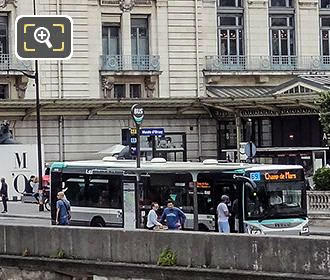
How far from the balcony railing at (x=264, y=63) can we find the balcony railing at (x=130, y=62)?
3.33 metres

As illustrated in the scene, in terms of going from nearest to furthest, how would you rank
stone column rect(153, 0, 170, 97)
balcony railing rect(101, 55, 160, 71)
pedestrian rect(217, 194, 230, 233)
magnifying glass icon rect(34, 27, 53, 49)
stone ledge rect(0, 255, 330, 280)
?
magnifying glass icon rect(34, 27, 53, 49)
stone ledge rect(0, 255, 330, 280)
pedestrian rect(217, 194, 230, 233)
balcony railing rect(101, 55, 160, 71)
stone column rect(153, 0, 170, 97)

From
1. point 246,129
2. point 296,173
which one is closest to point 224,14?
point 246,129

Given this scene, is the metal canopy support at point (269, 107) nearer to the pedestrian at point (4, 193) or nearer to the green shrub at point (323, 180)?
the pedestrian at point (4, 193)

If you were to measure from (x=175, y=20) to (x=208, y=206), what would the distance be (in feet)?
97.5

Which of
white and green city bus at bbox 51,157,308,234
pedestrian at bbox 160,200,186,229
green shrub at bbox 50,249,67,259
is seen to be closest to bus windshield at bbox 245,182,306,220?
white and green city bus at bbox 51,157,308,234

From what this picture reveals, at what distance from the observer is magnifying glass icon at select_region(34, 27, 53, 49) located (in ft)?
45.0

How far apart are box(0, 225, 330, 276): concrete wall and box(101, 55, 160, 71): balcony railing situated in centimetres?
3701

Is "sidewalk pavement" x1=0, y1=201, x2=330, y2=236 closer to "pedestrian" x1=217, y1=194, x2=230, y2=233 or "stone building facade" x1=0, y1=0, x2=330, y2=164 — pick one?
"stone building facade" x1=0, y1=0, x2=330, y2=164

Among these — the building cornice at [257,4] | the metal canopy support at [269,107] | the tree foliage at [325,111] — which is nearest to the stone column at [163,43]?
the building cornice at [257,4]

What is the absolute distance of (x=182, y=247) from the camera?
59.4 feet

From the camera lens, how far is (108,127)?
58500 mm

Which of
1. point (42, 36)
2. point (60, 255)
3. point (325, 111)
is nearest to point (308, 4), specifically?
point (325, 111)

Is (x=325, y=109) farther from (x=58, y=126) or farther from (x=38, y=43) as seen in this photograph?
(x=38, y=43)

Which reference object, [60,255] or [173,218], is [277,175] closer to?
[173,218]
